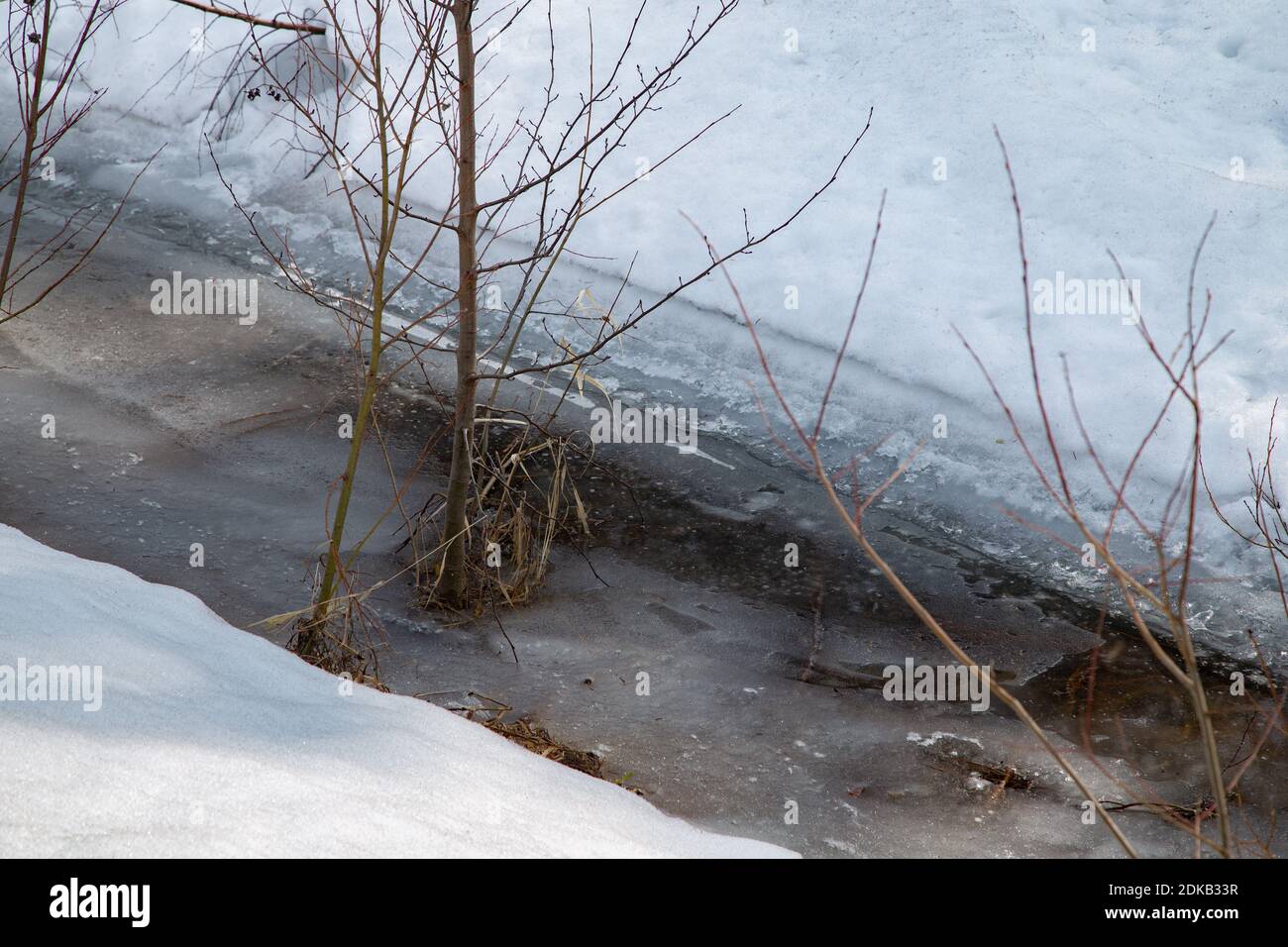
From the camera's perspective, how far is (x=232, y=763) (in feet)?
9.98

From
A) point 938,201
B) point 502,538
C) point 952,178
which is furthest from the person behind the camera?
point 952,178

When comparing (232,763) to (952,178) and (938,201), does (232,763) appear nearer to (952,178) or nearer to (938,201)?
(938,201)

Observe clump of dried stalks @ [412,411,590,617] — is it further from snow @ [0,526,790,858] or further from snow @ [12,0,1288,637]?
snow @ [12,0,1288,637]

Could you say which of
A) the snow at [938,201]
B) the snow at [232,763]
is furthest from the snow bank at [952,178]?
the snow at [232,763]

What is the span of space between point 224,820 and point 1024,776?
3.23 m

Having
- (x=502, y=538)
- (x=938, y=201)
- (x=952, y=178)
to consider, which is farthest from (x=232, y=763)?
(x=952, y=178)

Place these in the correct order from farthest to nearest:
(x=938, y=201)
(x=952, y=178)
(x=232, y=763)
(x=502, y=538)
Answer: (x=952, y=178) < (x=938, y=201) < (x=502, y=538) < (x=232, y=763)

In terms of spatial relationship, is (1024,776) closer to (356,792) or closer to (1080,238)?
(356,792)

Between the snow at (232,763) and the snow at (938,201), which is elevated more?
the snow at (938,201)

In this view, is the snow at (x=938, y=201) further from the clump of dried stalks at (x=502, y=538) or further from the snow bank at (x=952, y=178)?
the clump of dried stalks at (x=502, y=538)

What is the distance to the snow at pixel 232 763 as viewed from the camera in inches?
106

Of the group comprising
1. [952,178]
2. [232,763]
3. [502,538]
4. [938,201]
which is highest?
[952,178]

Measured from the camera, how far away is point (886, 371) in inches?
330

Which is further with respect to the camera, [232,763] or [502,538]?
[502,538]
